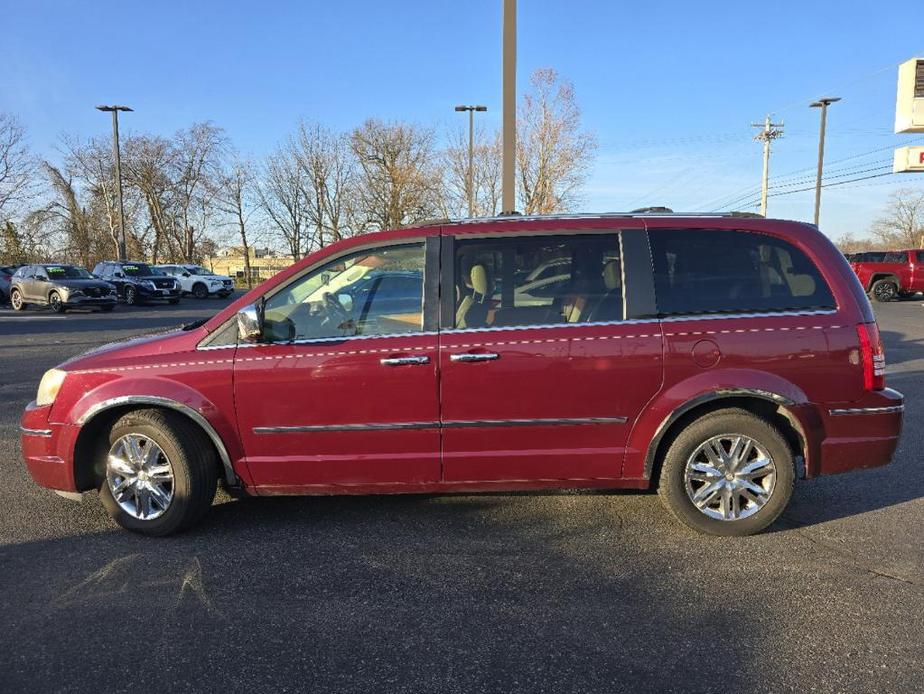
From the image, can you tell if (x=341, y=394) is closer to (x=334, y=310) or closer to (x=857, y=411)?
(x=334, y=310)

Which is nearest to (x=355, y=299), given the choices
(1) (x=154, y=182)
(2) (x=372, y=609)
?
(2) (x=372, y=609)

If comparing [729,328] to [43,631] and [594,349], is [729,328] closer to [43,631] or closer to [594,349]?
[594,349]

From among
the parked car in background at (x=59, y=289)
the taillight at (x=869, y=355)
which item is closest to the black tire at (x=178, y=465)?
the taillight at (x=869, y=355)

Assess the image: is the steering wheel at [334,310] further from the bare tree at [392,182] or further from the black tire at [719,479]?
the bare tree at [392,182]

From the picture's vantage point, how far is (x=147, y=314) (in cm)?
2216

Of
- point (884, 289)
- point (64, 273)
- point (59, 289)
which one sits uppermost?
point (64, 273)

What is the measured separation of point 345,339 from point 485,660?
1913 millimetres

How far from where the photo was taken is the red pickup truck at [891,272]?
24.3 meters

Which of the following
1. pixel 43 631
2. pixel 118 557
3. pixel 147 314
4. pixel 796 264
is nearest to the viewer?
pixel 43 631

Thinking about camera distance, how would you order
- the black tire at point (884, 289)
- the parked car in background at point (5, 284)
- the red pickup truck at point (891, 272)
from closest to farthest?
1. the red pickup truck at point (891, 272)
2. the black tire at point (884, 289)
3. the parked car in background at point (5, 284)

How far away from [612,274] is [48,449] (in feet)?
11.8

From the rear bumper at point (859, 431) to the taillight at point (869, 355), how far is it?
80 mm

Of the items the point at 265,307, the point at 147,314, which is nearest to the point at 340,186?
the point at 147,314

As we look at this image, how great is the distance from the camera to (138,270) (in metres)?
28.3
